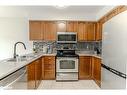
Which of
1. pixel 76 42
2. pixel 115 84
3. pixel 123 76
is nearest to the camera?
pixel 123 76

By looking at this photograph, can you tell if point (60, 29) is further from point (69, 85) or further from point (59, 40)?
point (69, 85)

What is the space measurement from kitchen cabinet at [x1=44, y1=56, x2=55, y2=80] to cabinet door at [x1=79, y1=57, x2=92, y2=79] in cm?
83

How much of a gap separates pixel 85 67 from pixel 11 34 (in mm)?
2783

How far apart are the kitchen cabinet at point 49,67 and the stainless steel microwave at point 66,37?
65 centimetres

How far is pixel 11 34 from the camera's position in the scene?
6.37 m

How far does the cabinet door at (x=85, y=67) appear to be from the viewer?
18.6 ft

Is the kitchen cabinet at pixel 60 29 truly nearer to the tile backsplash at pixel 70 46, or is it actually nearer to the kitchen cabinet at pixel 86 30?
the kitchen cabinet at pixel 86 30

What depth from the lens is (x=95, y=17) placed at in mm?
6035

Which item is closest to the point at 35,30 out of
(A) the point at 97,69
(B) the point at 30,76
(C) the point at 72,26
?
(C) the point at 72,26

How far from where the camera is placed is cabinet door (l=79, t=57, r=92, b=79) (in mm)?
5660

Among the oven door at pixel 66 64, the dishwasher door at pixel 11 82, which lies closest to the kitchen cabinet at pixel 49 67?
the oven door at pixel 66 64

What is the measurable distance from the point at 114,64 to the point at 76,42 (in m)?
3.51
